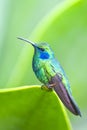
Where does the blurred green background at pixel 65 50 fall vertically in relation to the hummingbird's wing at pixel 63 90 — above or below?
above

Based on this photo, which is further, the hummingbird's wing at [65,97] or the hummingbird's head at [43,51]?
the hummingbird's head at [43,51]

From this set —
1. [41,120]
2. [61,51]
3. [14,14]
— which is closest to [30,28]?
[14,14]

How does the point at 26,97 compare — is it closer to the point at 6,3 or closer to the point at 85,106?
the point at 85,106

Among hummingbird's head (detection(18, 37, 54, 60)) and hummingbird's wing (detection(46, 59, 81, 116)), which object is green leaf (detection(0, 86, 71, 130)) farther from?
hummingbird's head (detection(18, 37, 54, 60))

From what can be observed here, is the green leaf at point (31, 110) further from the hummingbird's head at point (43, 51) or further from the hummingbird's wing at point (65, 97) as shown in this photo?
the hummingbird's head at point (43, 51)

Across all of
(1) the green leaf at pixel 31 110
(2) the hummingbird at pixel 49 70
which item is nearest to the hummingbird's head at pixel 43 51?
(2) the hummingbird at pixel 49 70

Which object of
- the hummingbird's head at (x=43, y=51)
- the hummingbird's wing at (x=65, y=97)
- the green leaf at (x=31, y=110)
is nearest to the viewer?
the green leaf at (x=31, y=110)

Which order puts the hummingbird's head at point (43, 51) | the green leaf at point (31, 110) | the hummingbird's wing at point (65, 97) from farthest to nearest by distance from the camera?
the hummingbird's head at point (43, 51), the hummingbird's wing at point (65, 97), the green leaf at point (31, 110)
